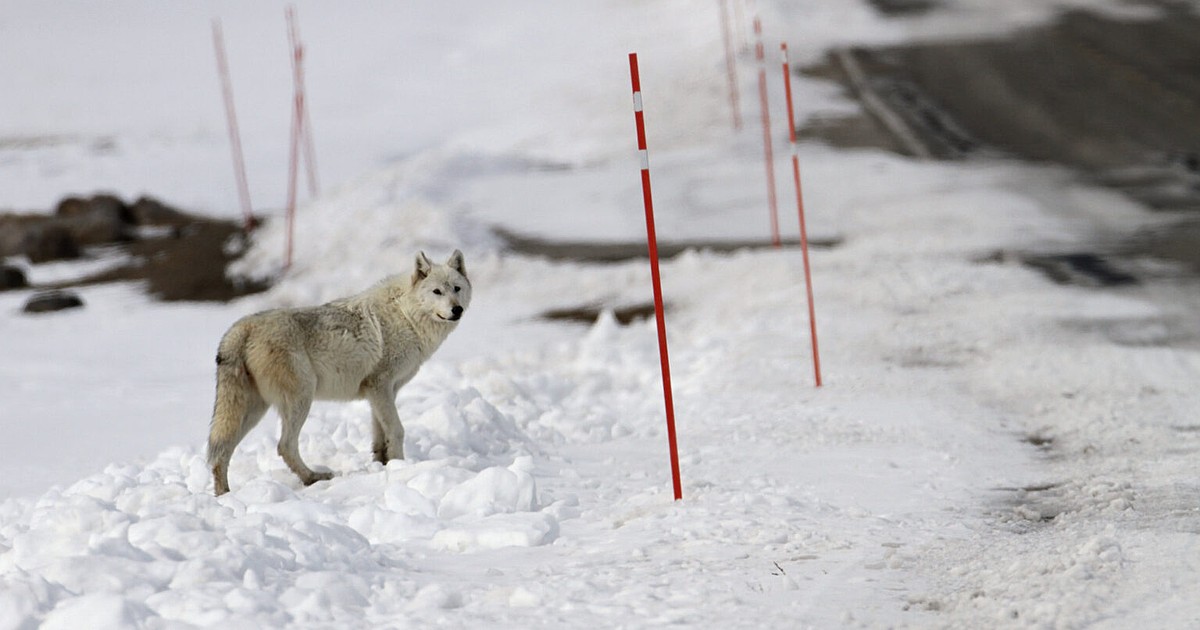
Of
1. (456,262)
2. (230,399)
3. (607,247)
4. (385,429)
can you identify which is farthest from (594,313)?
(230,399)

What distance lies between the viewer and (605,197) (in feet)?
68.3

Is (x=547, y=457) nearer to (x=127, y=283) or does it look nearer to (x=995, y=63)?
(x=127, y=283)

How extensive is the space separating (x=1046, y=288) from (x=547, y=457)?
7.13 m

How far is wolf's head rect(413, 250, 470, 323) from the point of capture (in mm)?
8094

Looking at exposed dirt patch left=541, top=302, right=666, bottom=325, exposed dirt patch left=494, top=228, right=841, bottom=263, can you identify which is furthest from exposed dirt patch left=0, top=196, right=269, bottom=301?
exposed dirt patch left=541, top=302, right=666, bottom=325

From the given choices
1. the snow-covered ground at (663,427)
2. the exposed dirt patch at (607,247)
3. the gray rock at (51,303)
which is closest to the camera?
the snow-covered ground at (663,427)

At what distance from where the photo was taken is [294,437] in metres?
7.58

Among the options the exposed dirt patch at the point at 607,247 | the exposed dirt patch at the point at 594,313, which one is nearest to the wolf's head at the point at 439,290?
the exposed dirt patch at the point at 594,313

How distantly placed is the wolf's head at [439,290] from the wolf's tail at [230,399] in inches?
49.8

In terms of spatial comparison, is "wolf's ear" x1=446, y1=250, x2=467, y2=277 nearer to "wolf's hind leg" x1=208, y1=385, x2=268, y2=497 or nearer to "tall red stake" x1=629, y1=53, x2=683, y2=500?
"wolf's hind leg" x1=208, y1=385, x2=268, y2=497

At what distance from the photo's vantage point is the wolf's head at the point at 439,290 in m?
8.09

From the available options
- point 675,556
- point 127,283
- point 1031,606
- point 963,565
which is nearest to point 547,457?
point 675,556

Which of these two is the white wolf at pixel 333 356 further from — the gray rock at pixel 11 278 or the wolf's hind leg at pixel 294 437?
the gray rock at pixel 11 278

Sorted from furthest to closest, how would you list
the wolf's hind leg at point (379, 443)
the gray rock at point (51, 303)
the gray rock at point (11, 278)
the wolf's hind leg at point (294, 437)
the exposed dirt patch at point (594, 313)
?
the gray rock at point (11, 278)
the gray rock at point (51, 303)
the exposed dirt patch at point (594, 313)
the wolf's hind leg at point (379, 443)
the wolf's hind leg at point (294, 437)
